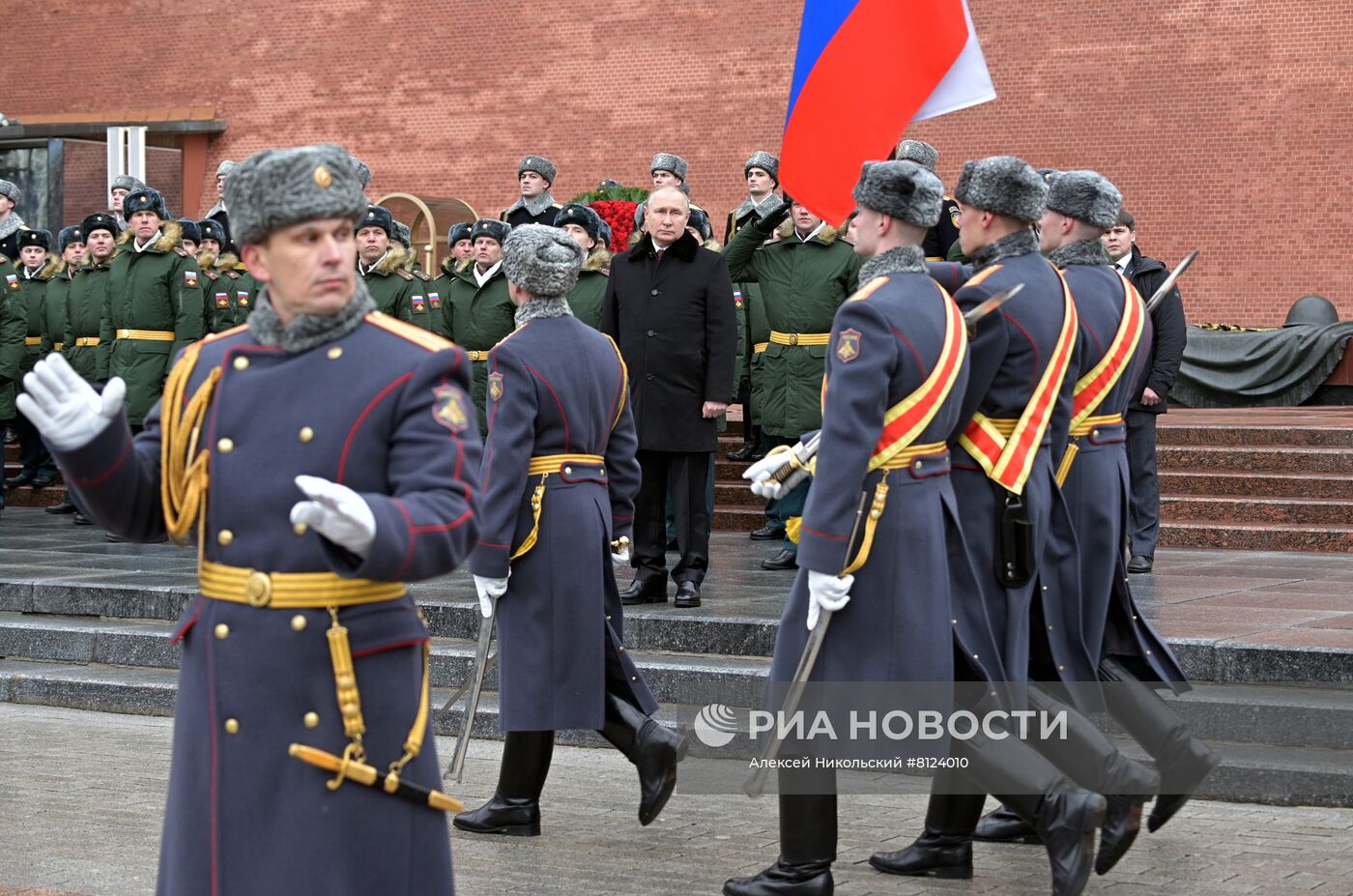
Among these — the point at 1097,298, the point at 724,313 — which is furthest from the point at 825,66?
the point at 1097,298

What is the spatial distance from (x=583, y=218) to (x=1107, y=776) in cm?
476

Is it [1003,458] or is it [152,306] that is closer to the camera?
[1003,458]

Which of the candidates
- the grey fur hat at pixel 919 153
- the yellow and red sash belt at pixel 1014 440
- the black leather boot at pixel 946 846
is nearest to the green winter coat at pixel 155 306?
the grey fur hat at pixel 919 153

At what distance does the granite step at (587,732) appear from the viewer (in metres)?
5.79

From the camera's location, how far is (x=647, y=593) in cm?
827

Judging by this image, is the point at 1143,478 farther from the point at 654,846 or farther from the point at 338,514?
→ the point at 338,514

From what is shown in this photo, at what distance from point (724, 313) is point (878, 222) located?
3661 millimetres

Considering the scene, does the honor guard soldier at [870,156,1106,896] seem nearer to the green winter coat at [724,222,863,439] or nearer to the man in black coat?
the man in black coat

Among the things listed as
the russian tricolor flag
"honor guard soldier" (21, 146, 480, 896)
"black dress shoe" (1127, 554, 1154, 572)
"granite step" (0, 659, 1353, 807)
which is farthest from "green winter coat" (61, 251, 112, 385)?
"honor guard soldier" (21, 146, 480, 896)

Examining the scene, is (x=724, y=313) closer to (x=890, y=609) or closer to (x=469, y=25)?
(x=890, y=609)

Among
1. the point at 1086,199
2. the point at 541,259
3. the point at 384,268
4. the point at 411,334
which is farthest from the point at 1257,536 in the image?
the point at 411,334

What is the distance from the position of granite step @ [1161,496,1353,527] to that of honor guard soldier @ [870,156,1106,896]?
20.0ft

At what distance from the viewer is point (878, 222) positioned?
15.8 ft

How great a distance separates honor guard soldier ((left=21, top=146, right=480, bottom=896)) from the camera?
2.90 metres
